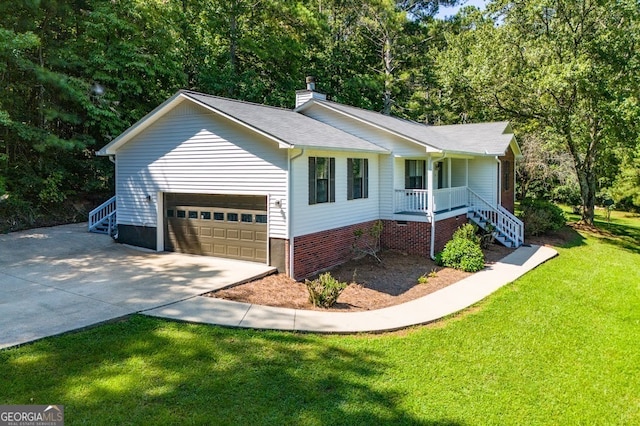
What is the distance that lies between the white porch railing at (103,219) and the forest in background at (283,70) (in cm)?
270

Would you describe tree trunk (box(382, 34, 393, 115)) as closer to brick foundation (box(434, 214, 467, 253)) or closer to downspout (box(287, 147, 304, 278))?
brick foundation (box(434, 214, 467, 253))

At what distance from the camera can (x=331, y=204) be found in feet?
42.4

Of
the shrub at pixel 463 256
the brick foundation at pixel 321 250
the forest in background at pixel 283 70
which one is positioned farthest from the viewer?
the forest in background at pixel 283 70

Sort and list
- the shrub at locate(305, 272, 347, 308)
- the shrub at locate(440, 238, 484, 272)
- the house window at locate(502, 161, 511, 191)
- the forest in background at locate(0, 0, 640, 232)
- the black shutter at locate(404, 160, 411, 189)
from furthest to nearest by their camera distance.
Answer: the house window at locate(502, 161, 511, 191), the forest in background at locate(0, 0, 640, 232), the black shutter at locate(404, 160, 411, 189), the shrub at locate(440, 238, 484, 272), the shrub at locate(305, 272, 347, 308)

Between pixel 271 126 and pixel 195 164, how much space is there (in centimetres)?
266

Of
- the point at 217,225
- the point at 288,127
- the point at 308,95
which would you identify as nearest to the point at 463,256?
the point at 288,127

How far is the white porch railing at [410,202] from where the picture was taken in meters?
15.3

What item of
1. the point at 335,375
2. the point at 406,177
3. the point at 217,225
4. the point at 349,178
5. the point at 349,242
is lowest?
the point at 335,375

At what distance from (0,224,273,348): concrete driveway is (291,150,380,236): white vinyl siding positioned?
1.65 metres

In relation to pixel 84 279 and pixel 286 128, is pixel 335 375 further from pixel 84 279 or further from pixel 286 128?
pixel 286 128

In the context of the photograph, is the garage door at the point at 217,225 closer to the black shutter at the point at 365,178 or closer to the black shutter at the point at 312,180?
the black shutter at the point at 312,180

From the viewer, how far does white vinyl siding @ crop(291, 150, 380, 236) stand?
37.8ft

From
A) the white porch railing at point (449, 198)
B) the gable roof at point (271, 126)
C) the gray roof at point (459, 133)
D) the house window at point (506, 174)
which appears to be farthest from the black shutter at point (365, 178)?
the house window at point (506, 174)

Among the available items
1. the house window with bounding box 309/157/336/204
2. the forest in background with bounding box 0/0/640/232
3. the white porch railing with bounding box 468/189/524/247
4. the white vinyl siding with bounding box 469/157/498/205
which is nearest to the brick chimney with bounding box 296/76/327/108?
the house window with bounding box 309/157/336/204
